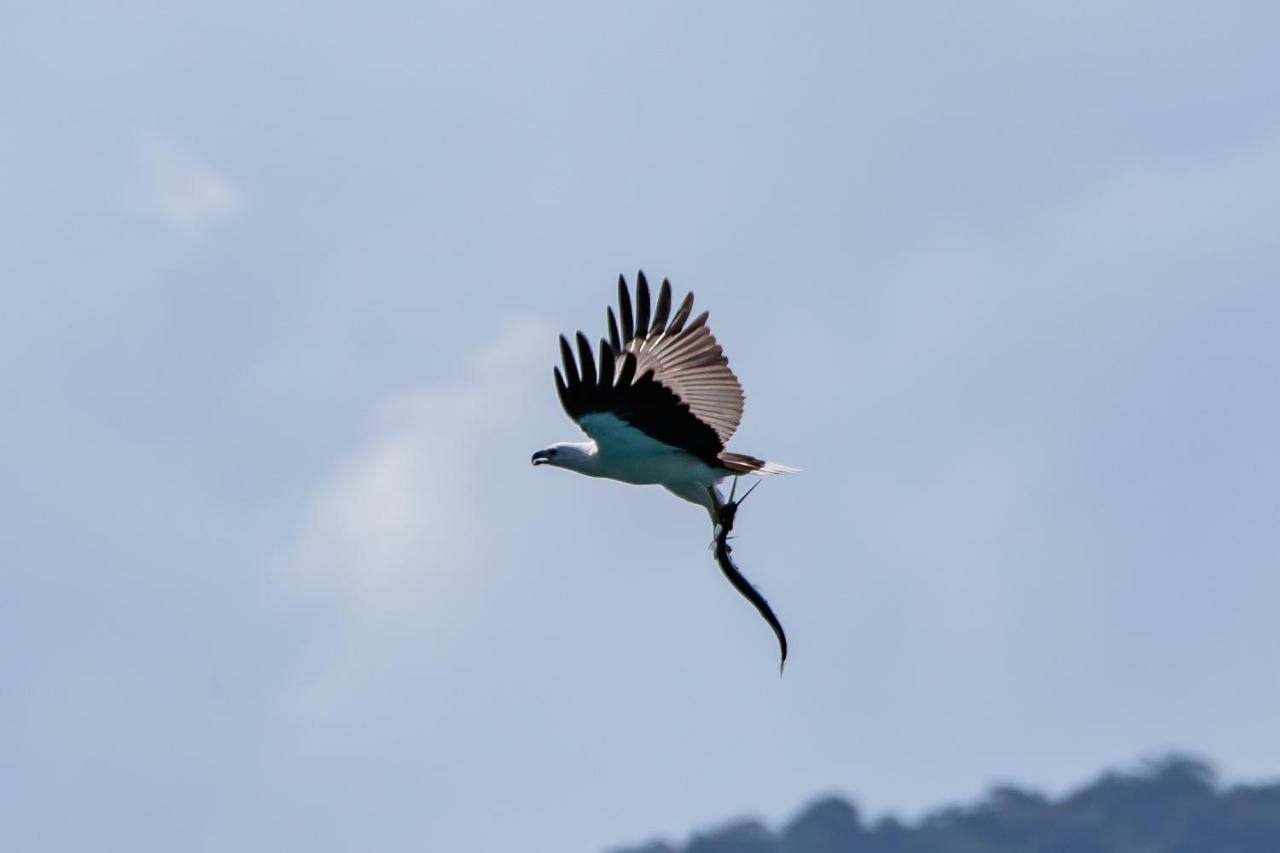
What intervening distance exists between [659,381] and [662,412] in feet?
2.36

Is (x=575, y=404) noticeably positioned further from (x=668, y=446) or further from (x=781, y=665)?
(x=781, y=665)

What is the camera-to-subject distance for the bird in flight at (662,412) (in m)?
21.1

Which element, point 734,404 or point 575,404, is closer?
point 575,404

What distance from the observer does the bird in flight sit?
2111cm

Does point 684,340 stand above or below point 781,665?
above

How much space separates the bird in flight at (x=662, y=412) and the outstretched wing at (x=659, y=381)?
1cm

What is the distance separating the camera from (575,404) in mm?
21062

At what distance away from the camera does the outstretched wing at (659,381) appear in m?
20.9

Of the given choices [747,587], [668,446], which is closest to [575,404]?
[668,446]

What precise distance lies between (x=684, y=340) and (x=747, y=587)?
9.25ft

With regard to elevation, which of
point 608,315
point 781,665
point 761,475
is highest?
point 608,315

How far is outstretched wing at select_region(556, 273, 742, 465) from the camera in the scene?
20.9 metres

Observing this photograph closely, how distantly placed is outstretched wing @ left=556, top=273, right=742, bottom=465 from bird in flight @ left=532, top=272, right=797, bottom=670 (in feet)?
0.03

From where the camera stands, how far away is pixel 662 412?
2159 cm
